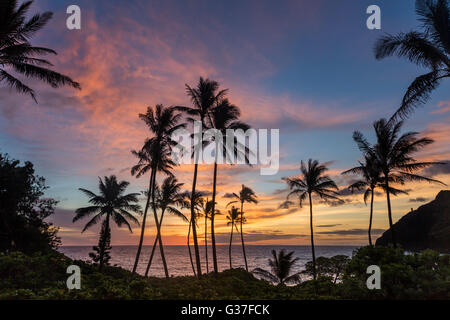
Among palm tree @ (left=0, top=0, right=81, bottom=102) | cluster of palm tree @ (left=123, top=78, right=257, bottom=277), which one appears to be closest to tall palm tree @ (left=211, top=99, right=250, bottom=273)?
cluster of palm tree @ (left=123, top=78, right=257, bottom=277)

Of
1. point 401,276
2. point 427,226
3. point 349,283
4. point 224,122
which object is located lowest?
point 427,226

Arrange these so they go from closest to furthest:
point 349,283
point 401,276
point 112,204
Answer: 1. point 401,276
2. point 349,283
3. point 112,204

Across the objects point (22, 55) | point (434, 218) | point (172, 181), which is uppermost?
point (22, 55)

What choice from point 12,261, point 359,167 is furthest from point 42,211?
point 359,167

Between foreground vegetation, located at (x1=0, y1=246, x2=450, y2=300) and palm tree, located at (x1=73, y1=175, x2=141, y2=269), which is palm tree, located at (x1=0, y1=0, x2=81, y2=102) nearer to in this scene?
foreground vegetation, located at (x1=0, y1=246, x2=450, y2=300)

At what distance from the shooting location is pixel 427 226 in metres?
80.2

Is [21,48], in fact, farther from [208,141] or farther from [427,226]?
[427,226]

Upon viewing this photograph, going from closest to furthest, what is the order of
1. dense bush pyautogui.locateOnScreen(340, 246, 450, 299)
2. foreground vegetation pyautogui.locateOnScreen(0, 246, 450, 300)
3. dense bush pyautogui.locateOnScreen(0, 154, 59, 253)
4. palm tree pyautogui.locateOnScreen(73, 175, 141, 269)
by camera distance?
foreground vegetation pyautogui.locateOnScreen(0, 246, 450, 300) → dense bush pyautogui.locateOnScreen(340, 246, 450, 299) → dense bush pyautogui.locateOnScreen(0, 154, 59, 253) → palm tree pyautogui.locateOnScreen(73, 175, 141, 269)

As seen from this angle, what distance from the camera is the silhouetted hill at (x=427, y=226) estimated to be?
73.8 meters

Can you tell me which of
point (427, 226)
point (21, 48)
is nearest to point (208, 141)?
point (21, 48)

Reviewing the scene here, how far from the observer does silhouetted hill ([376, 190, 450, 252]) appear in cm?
7381
